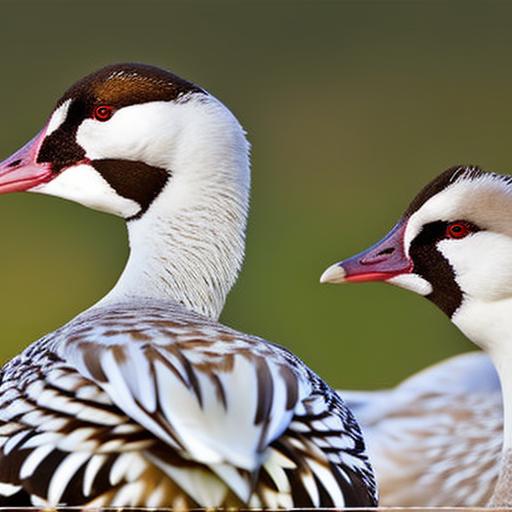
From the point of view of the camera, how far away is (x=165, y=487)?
6.42 feet

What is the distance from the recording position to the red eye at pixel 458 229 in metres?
2.95

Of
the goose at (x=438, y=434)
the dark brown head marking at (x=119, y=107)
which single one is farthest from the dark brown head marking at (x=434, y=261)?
the goose at (x=438, y=434)

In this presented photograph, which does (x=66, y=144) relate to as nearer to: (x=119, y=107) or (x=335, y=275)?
(x=119, y=107)

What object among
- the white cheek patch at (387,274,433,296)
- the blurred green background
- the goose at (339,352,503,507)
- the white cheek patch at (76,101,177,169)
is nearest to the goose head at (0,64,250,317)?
the white cheek patch at (76,101,177,169)

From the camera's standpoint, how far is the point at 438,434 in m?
4.25

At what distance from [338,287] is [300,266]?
0.19 m

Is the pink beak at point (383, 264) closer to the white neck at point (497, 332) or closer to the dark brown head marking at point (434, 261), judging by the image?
the dark brown head marking at point (434, 261)

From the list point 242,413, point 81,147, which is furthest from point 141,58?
point 242,413

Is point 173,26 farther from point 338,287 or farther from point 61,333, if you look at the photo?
point 61,333

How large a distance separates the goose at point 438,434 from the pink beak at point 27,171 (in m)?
1.23

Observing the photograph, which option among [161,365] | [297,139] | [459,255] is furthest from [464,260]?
[297,139]

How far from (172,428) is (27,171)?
1112mm

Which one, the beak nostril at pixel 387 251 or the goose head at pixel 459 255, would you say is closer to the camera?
the goose head at pixel 459 255

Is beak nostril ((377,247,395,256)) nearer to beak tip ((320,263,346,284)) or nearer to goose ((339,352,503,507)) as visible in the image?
beak tip ((320,263,346,284))
